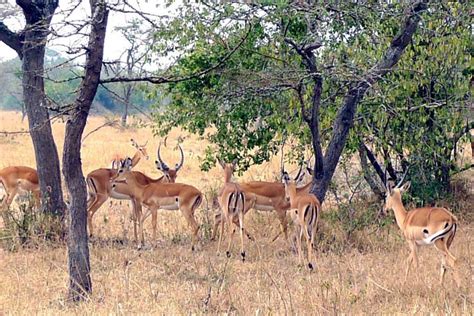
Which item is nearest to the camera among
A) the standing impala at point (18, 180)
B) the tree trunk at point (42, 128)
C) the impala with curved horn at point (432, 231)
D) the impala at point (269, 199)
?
the impala with curved horn at point (432, 231)

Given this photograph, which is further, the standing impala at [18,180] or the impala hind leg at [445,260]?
the standing impala at [18,180]

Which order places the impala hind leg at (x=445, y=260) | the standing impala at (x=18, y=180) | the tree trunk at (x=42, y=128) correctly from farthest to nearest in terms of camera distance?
1. the standing impala at (x=18, y=180)
2. the tree trunk at (x=42, y=128)
3. the impala hind leg at (x=445, y=260)

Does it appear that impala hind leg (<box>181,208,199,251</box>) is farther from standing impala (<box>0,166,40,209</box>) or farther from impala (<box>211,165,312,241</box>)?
standing impala (<box>0,166,40,209</box>)

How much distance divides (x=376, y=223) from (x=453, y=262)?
294cm

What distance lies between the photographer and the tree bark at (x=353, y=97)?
Result: 763 cm

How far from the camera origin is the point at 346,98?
802 centimetres

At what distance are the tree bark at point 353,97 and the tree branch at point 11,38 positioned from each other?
11.7ft

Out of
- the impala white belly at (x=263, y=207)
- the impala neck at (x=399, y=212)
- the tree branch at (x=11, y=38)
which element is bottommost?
the impala white belly at (x=263, y=207)

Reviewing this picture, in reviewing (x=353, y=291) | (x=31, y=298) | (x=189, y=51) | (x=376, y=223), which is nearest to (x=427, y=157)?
(x=376, y=223)

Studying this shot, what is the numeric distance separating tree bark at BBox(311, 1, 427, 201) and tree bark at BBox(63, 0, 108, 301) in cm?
297

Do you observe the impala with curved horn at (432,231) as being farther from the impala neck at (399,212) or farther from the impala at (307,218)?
the impala at (307,218)

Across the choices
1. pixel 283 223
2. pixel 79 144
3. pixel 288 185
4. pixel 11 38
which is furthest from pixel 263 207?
pixel 79 144

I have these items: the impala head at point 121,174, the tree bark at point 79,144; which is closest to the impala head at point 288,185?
the impala head at point 121,174

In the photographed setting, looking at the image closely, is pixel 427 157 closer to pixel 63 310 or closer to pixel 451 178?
pixel 451 178
